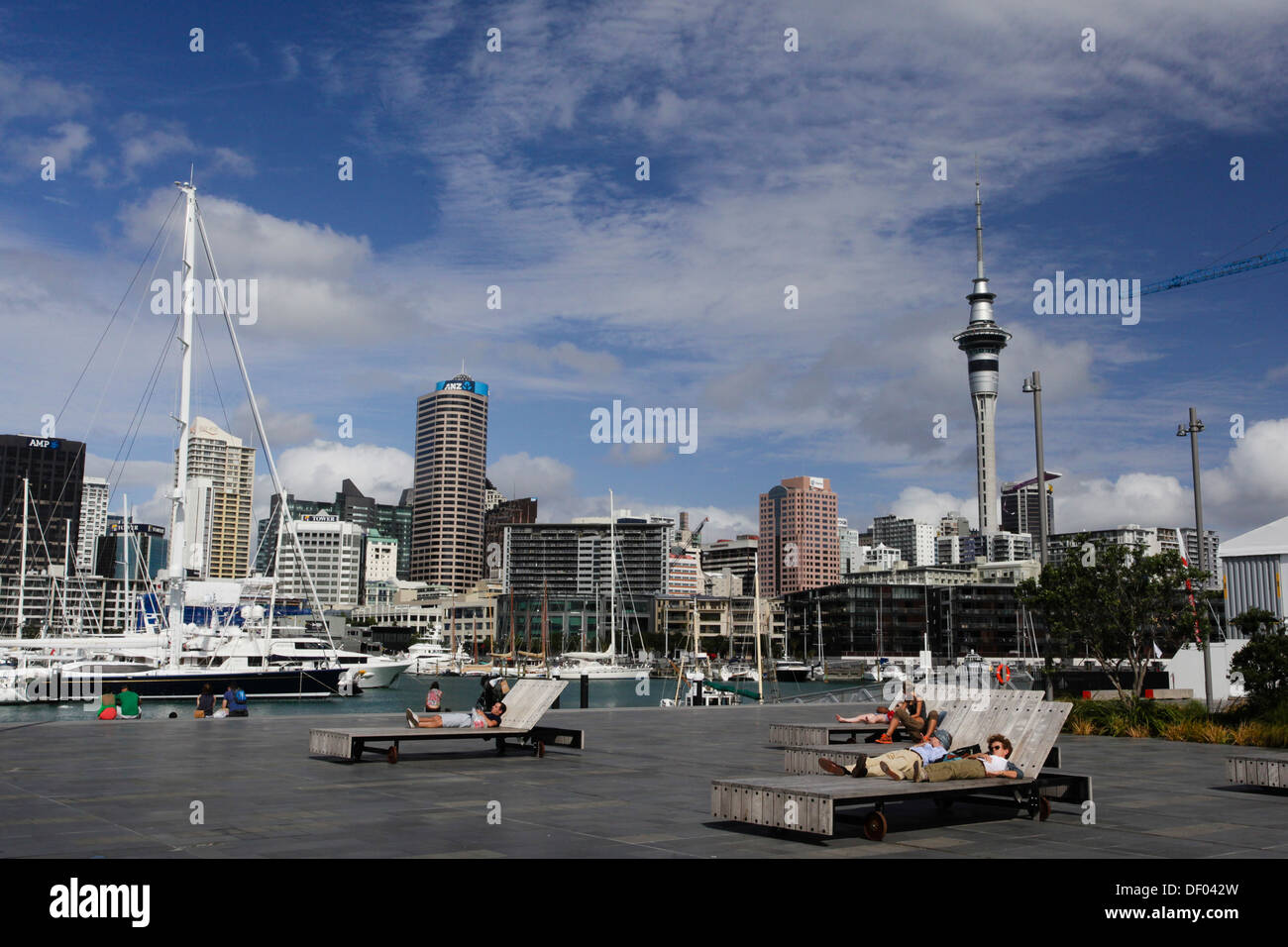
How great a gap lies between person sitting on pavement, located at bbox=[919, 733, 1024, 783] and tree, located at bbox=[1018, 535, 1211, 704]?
43.7ft

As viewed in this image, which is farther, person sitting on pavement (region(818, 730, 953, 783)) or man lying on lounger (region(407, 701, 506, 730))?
man lying on lounger (region(407, 701, 506, 730))

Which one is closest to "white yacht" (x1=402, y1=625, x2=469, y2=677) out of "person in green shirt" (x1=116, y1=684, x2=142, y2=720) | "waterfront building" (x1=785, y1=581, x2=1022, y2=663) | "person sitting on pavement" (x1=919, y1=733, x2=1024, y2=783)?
"waterfront building" (x1=785, y1=581, x2=1022, y2=663)

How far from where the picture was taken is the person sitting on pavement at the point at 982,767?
10.6m

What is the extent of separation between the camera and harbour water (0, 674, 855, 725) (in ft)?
204

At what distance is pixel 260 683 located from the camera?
66750 millimetres

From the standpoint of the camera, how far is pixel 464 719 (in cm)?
Answer: 1731

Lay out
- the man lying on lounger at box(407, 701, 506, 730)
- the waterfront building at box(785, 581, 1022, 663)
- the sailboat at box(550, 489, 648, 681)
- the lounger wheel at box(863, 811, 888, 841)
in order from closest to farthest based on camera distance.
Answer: the lounger wheel at box(863, 811, 888, 841) → the man lying on lounger at box(407, 701, 506, 730) → the sailboat at box(550, 489, 648, 681) → the waterfront building at box(785, 581, 1022, 663)

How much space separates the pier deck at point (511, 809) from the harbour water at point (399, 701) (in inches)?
521

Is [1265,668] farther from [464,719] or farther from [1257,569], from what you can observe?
[1257,569]

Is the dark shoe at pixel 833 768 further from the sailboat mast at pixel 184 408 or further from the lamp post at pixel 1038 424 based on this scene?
the sailboat mast at pixel 184 408

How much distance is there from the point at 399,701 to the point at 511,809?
79325 mm

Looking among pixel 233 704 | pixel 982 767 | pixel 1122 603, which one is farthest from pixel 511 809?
pixel 233 704

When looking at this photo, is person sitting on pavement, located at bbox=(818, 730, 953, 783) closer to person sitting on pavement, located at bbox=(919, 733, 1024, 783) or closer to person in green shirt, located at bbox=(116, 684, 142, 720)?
person sitting on pavement, located at bbox=(919, 733, 1024, 783)
